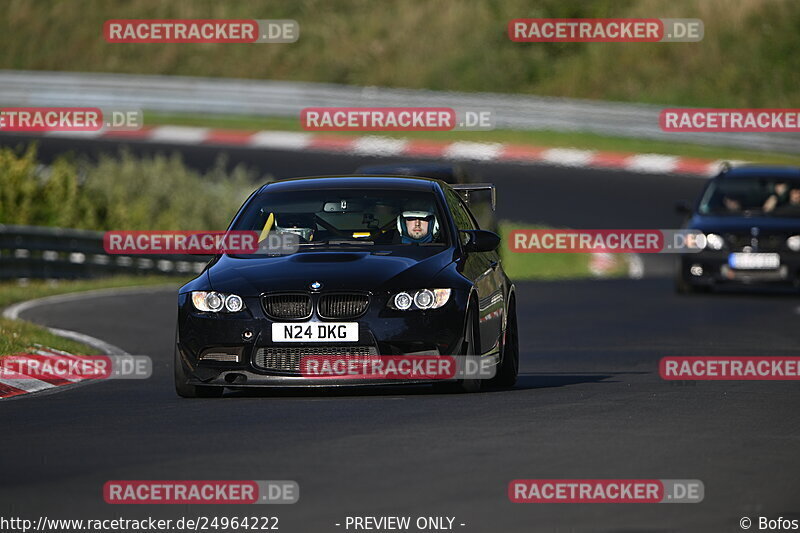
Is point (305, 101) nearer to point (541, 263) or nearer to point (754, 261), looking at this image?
point (541, 263)

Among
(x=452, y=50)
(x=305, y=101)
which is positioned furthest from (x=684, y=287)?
(x=452, y=50)

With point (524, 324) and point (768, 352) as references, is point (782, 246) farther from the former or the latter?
point (768, 352)

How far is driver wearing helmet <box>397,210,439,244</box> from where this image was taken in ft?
40.6

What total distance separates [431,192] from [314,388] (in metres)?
1.58

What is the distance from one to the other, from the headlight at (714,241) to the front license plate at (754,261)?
21cm

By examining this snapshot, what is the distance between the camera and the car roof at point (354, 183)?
1262cm

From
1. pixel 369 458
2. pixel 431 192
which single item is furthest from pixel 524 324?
pixel 369 458

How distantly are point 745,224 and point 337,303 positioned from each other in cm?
1301

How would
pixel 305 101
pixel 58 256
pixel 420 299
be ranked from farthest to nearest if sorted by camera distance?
pixel 305 101 < pixel 58 256 < pixel 420 299

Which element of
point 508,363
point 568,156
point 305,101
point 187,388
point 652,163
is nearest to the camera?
point 187,388

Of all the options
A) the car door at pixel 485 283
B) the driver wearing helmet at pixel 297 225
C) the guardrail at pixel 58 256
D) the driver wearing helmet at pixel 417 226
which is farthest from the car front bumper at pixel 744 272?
the driver wearing helmet at pixel 297 225

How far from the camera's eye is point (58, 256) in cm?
2719

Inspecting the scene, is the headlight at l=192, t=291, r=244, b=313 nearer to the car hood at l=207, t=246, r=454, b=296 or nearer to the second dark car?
the car hood at l=207, t=246, r=454, b=296

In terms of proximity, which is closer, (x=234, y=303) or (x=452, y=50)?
(x=234, y=303)
